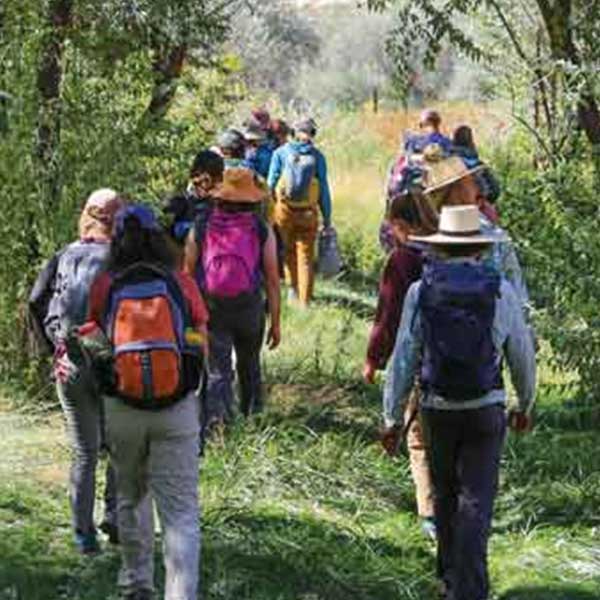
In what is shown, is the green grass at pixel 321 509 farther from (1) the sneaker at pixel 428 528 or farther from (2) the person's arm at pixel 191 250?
(2) the person's arm at pixel 191 250

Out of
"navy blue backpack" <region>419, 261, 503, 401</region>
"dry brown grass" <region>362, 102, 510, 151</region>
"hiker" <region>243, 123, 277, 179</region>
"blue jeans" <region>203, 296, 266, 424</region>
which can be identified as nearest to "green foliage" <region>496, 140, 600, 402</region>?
"blue jeans" <region>203, 296, 266, 424</region>

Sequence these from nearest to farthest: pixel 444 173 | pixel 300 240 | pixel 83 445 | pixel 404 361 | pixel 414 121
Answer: pixel 404 361, pixel 83 445, pixel 444 173, pixel 300 240, pixel 414 121

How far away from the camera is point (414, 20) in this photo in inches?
401

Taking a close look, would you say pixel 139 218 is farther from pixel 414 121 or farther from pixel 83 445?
pixel 414 121

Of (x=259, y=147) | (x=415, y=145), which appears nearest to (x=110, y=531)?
(x=415, y=145)

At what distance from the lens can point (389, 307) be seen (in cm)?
679

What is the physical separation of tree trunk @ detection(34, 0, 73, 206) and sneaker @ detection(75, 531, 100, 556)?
300cm

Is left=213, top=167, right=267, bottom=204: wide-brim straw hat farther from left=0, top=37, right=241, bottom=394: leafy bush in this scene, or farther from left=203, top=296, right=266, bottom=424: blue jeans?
left=0, top=37, right=241, bottom=394: leafy bush

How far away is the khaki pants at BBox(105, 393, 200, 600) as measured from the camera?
566 centimetres

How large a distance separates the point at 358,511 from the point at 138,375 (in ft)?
8.00

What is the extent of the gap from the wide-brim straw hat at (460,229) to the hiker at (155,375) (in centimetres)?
100

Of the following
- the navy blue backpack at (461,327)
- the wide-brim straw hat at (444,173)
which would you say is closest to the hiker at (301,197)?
the wide-brim straw hat at (444,173)

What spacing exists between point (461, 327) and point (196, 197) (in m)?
2.63

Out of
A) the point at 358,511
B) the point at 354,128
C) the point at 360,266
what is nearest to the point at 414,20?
the point at 358,511
